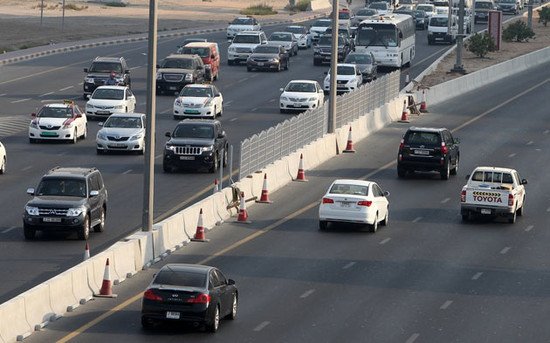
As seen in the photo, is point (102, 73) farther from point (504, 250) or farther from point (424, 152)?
point (504, 250)

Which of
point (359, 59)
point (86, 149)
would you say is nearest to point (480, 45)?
point (359, 59)

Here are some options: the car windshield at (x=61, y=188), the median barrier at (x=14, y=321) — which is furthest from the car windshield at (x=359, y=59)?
the median barrier at (x=14, y=321)

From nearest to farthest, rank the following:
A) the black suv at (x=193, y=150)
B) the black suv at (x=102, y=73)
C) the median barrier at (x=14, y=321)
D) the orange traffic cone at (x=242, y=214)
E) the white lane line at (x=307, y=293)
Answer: the median barrier at (x=14, y=321) < the white lane line at (x=307, y=293) < the orange traffic cone at (x=242, y=214) < the black suv at (x=193, y=150) < the black suv at (x=102, y=73)

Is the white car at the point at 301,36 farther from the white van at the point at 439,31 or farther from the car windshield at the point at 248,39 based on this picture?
the car windshield at the point at 248,39

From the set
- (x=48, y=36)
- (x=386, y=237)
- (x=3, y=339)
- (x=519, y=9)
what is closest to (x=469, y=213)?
(x=386, y=237)

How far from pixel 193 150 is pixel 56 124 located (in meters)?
7.84

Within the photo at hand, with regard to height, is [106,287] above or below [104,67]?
below

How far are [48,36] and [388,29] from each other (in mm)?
31288

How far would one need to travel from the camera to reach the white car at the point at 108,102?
210ft

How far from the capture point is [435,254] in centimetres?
3972

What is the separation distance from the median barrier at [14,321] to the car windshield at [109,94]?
118 ft

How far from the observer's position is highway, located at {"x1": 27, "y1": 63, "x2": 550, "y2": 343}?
98.9 feet

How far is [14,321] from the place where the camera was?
92.1ft

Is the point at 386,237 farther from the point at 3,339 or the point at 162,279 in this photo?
the point at 3,339
